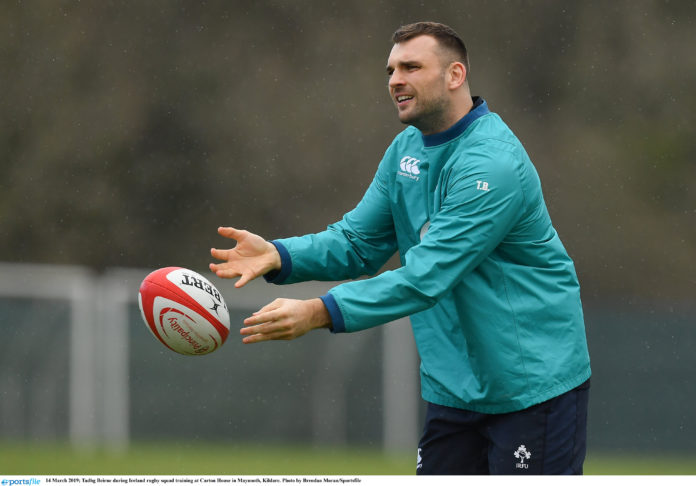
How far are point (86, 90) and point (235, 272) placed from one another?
57.3ft

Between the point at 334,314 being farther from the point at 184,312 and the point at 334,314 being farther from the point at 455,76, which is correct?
the point at 455,76

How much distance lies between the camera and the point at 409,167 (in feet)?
16.3

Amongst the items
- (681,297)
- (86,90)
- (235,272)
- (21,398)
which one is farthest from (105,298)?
(681,297)

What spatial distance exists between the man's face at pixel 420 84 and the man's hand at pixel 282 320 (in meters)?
1.02

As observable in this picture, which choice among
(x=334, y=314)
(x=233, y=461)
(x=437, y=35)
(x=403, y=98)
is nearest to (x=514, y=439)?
(x=334, y=314)

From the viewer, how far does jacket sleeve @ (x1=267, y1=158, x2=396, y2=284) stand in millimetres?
5078

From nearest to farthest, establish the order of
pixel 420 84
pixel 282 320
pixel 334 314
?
pixel 282 320 → pixel 334 314 → pixel 420 84

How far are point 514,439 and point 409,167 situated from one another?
4.02 feet

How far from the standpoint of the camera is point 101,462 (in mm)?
10680

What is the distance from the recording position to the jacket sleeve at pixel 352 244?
5078 millimetres

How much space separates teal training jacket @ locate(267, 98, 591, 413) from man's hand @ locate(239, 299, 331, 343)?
3.7 inches
